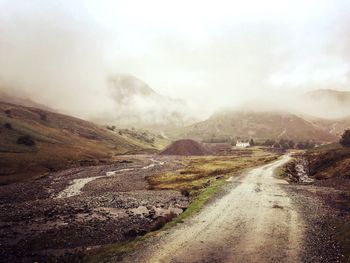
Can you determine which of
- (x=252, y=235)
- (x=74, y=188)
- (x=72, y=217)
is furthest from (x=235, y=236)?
(x=74, y=188)

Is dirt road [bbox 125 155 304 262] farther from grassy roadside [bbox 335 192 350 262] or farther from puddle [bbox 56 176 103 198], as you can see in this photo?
puddle [bbox 56 176 103 198]

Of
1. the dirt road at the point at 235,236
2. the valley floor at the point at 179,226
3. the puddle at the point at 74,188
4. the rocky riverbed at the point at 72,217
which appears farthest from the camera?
the puddle at the point at 74,188

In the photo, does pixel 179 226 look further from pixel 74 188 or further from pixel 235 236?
pixel 74 188

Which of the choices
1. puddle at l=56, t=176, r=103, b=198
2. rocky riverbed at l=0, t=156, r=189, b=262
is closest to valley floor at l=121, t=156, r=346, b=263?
rocky riverbed at l=0, t=156, r=189, b=262

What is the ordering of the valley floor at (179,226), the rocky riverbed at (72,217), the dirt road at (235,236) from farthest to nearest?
the rocky riverbed at (72,217) → the valley floor at (179,226) → the dirt road at (235,236)

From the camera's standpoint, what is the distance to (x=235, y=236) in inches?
1375

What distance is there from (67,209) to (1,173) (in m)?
64.6

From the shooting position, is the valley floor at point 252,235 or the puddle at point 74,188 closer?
the valley floor at point 252,235

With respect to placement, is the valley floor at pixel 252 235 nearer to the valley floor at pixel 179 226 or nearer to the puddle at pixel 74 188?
the valley floor at pixel 179 226

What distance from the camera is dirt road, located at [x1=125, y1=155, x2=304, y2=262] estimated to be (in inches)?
1153

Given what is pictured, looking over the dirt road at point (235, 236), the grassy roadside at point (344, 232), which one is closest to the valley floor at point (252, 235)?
the dirt road at point (235, 236)

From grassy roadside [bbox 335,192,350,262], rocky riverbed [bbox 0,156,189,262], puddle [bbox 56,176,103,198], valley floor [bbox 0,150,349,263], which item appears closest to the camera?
grassy roadside [bbox 335,192,350,262]

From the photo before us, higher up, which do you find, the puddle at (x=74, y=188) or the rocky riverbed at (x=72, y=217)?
the puddle at (x=74, y=188)

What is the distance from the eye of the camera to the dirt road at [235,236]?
2928 centimetres
